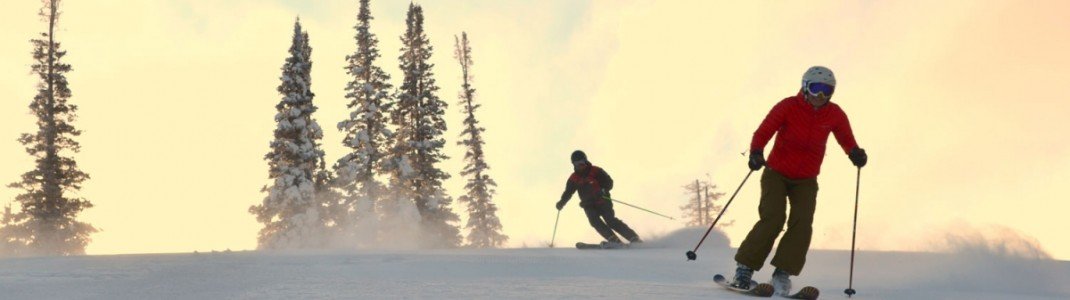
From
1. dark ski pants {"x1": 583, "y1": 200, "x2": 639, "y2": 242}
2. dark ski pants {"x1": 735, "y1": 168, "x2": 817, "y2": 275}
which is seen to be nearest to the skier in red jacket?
dark ski pants {"x1": 735, "y1": 168, "x2": 817, "y2": 275}

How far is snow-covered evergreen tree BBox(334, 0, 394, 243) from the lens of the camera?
3756 cm

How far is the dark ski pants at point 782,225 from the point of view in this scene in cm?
726

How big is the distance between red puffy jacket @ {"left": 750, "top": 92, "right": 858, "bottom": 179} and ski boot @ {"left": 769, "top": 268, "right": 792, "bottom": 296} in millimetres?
Result: 777

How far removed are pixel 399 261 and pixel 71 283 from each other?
3.19 m

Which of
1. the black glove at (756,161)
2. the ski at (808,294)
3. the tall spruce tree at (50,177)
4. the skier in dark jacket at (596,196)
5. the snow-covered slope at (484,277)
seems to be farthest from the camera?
the tall spruce tree at (50,177)

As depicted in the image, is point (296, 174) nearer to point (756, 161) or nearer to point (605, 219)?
point (605, 219)

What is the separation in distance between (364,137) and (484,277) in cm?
3317

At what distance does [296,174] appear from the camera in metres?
36.4

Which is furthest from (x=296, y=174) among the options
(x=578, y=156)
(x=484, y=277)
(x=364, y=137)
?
(x=484, y=277)

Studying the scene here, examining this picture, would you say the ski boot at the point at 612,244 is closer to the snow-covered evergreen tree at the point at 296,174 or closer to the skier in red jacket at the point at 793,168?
the skier in red jacket at the point at 793,168

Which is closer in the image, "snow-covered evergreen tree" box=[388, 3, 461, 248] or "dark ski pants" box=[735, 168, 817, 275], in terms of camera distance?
"dark ski pants" box=[735, 168, 817, 275]

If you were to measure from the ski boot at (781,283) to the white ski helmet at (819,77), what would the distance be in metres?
1.49

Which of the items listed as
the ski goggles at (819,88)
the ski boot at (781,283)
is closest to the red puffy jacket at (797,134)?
the ski goggles at (819,88)

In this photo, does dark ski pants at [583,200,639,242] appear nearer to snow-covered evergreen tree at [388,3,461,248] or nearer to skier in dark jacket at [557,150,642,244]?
skier in dark jacket at [557,150,642,244]
